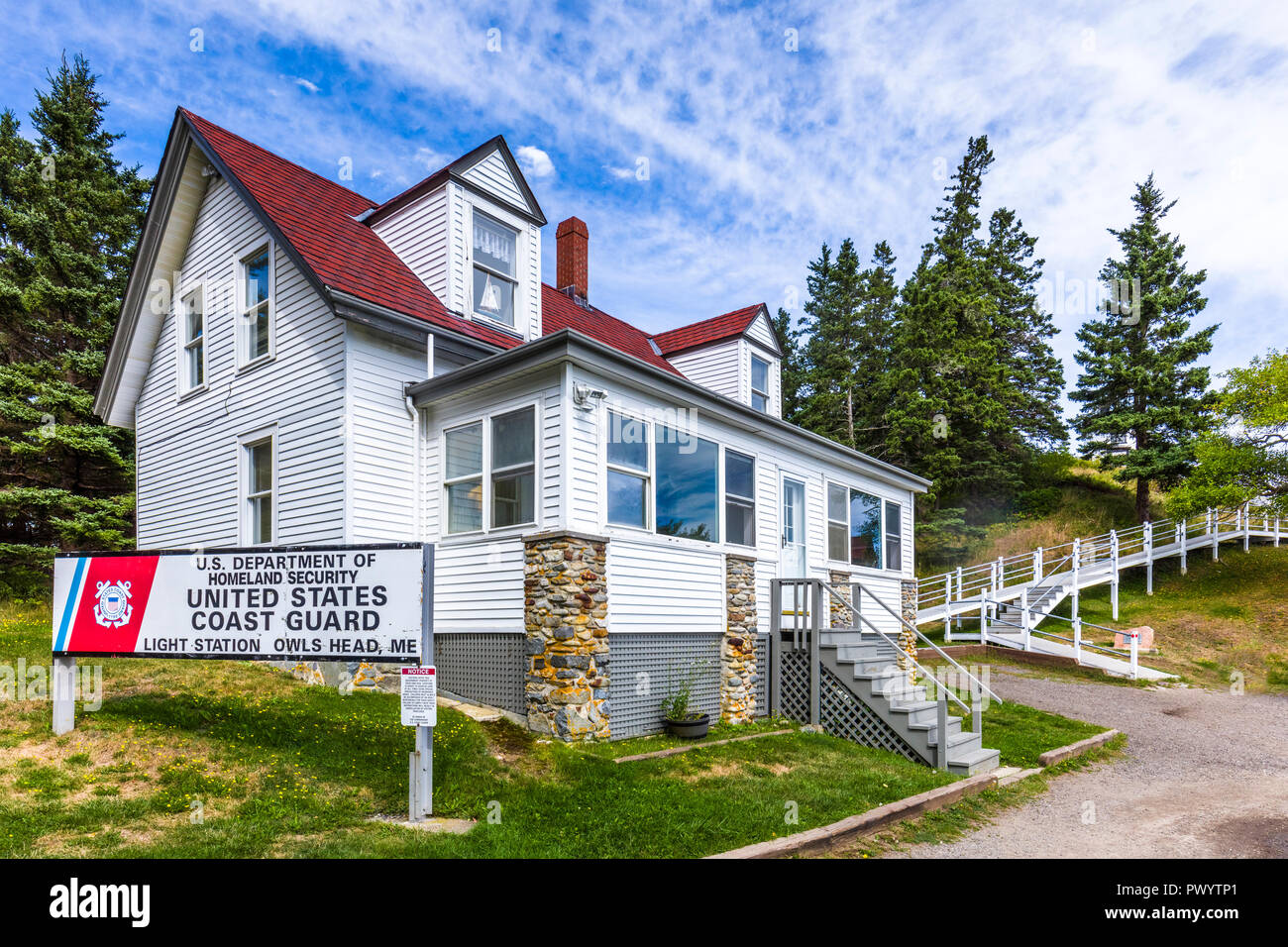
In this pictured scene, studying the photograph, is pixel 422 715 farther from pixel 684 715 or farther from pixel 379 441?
pixel 379 441

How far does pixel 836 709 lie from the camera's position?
11.1 metres

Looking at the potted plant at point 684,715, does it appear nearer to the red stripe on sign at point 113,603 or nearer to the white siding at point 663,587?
the white siding at point 663,587

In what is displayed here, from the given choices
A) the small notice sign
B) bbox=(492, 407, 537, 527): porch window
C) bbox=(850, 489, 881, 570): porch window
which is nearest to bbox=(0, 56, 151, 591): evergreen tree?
bbox=(492, 407, 537, 527): porch window

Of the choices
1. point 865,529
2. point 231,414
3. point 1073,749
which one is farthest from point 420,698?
point 865,529

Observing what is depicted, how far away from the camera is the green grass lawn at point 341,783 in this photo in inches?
211

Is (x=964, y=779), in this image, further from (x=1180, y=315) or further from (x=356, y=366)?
(x=1180, y=315)

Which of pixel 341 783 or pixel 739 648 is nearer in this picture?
pixel 341 783

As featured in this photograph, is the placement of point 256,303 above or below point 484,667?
above

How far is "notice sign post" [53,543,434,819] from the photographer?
6.41 m

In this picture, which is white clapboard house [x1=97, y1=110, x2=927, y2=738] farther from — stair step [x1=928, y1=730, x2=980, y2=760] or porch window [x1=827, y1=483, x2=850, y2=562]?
stair step [x1=928, y1=730, x2=980, y2=760]

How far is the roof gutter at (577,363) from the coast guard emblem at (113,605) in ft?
14.8

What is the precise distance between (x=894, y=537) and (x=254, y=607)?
45.8 ft

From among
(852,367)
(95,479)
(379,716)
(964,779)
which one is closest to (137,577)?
(379,716)
